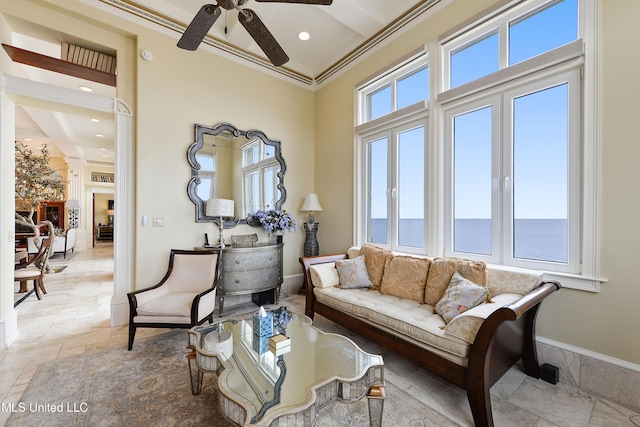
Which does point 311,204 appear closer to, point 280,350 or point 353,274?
point 353,274

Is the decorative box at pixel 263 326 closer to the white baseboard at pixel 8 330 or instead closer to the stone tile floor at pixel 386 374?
the stone tile floor at pixel 386 374

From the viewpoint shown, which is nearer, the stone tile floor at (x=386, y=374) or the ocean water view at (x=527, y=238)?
the stone tile floor at (x=386, y=374)

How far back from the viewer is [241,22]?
2061 millimetres

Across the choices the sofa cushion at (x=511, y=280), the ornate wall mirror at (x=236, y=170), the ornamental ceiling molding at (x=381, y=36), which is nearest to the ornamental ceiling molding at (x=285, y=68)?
the ornamental ceiling molding at (x=381, y=36)

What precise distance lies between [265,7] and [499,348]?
13.0 feet

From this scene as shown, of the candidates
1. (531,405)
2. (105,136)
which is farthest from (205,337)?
(105,136)

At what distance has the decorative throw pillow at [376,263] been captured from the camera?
296cm

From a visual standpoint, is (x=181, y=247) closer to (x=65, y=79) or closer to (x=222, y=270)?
(x=222, y=270)

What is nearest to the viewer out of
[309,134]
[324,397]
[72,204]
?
[324,397]

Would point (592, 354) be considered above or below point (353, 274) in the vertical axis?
below

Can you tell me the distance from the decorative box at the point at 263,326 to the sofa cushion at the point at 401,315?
2.88 feet

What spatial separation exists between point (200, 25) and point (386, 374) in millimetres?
3125

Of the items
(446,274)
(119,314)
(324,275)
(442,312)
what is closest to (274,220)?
(324,275)

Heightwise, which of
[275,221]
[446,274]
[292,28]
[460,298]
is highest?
[292,28]
